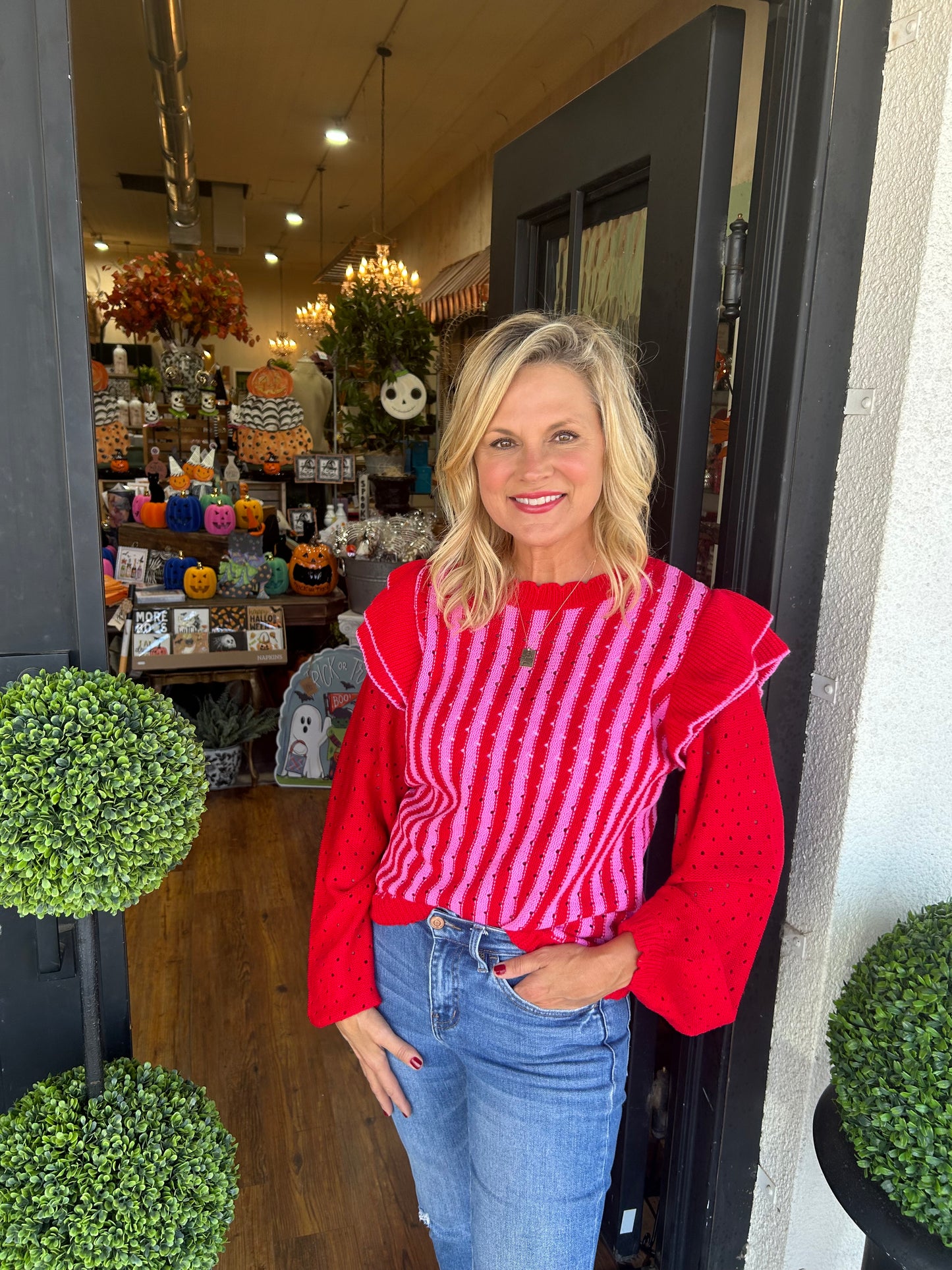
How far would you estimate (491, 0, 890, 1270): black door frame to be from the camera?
125cm

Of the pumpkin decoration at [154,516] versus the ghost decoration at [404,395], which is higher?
the ghost decoration at [404,395]

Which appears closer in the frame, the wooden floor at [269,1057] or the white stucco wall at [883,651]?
the white stucco wall at [883,651]

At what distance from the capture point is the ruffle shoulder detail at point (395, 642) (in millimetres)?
1301

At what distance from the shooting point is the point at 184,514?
4.18 metres

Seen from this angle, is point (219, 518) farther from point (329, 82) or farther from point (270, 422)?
point (329, 82)

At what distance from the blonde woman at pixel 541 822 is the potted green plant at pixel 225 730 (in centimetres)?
270

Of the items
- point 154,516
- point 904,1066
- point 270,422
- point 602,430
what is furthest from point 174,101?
point 904,1066

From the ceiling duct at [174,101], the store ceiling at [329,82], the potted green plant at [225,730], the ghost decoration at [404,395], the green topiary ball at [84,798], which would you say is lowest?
the potted green plant at [225,730]

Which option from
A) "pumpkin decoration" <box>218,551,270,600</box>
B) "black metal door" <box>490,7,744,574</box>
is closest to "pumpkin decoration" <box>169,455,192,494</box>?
"pumpkin decoration" <box>218,551,270,600</box>

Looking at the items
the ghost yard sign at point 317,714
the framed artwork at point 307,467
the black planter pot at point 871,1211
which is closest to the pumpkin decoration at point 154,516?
the framed artwork at point 307,467

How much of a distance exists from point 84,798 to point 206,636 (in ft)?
9.49

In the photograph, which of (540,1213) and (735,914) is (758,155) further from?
(540,1213)

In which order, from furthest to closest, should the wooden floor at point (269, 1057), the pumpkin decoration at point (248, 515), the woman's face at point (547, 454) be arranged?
the pumpkin decoration at point (248, 515), the wooden floor at point (269, 1057), the woman's face at point (547, 454)

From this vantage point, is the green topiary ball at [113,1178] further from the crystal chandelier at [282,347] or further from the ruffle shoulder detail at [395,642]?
the crystal chandelier at [282,347]
